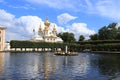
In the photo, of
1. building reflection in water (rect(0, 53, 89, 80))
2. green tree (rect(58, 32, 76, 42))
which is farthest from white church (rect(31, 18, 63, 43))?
building reflection in water (rect(0, 53, 89, 80))

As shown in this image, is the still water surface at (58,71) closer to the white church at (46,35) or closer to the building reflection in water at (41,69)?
the building reflection in water at (41,69)

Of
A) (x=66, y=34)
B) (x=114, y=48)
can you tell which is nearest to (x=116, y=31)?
(x=66, y=34)

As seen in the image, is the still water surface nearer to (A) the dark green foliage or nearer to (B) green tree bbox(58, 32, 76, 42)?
(A) the dark green foliage

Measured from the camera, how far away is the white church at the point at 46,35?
127 meters

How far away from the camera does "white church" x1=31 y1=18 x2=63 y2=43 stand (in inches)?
4995

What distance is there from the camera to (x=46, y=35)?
423 ft

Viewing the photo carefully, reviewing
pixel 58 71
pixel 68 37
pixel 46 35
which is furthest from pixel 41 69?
pixel 68 37

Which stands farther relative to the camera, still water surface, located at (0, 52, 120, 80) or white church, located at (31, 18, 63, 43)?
white church, located at (31, 18, 63, 43)

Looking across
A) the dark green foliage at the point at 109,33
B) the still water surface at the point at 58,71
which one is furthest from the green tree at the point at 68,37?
the still water surface at the point at 58,71

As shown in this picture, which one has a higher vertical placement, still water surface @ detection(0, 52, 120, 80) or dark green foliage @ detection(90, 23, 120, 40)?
dark green foliage @ detection(90, 23, 120, 40)

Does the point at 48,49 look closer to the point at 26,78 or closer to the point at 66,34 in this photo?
the point at 66,34

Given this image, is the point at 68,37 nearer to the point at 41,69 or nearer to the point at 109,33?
the point at 109,33

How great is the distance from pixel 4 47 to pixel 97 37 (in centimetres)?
5008

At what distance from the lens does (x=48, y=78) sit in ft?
76.5
